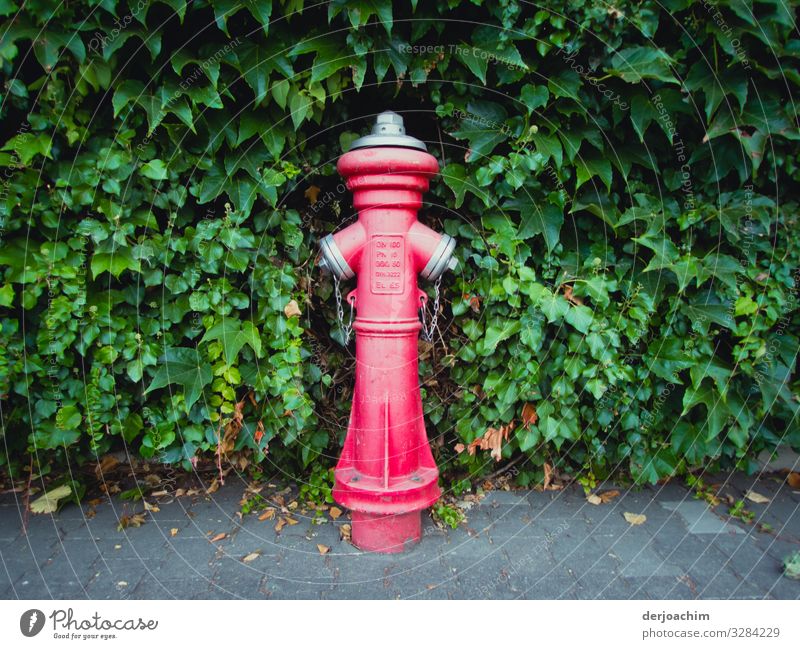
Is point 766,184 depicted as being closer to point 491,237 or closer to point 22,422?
point 491,237

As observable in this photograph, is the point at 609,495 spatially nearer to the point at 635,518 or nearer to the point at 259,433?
the point at 635,518

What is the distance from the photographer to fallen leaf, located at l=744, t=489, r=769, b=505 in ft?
9.18

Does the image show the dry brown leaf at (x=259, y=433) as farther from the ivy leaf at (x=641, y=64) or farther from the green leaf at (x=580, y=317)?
the ivy leaf at (x=641, y=64)

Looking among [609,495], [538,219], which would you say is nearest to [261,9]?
[538,219]

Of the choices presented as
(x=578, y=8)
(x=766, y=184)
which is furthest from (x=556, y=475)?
(x=578, y=8)

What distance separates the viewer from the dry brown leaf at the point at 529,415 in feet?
8.84

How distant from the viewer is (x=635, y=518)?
263cm

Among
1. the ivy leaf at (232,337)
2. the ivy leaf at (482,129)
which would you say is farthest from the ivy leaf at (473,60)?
the ivy leaf at (232,337)

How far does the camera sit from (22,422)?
264 cm

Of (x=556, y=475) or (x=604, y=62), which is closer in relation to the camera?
(x=604, y=62)

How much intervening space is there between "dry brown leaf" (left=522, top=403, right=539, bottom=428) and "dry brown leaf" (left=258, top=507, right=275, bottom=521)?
4.88 feet

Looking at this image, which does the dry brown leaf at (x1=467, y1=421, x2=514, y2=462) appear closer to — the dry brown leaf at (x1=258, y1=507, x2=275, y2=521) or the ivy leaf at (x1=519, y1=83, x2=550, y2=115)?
the dry brown leaf at (x1=258, y1=507, x2=275, y2=521)

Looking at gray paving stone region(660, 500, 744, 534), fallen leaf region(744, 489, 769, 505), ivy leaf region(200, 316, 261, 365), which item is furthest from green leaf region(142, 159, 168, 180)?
fallen leaf region(744, 489, 769, 505)

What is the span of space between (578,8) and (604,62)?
28 centimetres
